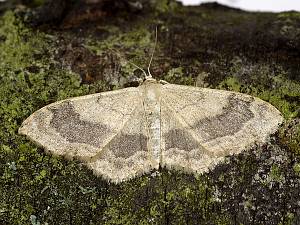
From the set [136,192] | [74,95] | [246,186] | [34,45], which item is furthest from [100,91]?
Answer: [246,186]

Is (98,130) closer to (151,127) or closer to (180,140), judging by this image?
(151,127)

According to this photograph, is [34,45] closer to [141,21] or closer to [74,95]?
[74,95]

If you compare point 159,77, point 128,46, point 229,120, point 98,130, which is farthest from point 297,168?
point 128,46

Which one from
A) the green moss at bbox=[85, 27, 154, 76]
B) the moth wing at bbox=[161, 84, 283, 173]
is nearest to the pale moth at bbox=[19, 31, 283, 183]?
the moth wing at bbox=[161, 84, 283, 173]

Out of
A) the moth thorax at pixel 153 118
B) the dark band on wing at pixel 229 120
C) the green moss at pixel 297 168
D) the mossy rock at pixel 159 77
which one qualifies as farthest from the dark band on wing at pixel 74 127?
the green moss at pixel 297 168

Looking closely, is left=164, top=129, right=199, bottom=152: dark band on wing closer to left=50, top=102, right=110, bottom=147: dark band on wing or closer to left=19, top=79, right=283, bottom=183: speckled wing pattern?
left=19, top=79, right=283, bottom=183: speckled wing pattern

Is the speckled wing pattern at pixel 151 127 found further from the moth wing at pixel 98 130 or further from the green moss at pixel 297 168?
the green moss at pixel 297 168
